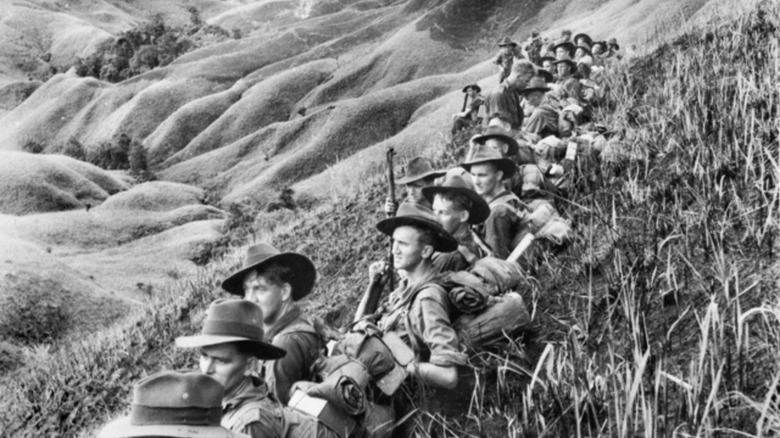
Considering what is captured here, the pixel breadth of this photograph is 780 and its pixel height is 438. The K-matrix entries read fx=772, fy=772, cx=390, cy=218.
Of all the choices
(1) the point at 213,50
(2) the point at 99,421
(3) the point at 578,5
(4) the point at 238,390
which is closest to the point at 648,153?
(4) the point at 238,390

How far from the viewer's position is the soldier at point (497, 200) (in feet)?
22.3

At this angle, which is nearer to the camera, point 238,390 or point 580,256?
point 238,390

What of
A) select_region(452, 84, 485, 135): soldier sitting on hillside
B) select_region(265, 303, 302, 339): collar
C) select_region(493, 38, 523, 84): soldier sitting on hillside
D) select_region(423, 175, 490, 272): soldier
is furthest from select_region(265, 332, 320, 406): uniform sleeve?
select_region(452, 84, 485, 135): soldier sitting on hillside

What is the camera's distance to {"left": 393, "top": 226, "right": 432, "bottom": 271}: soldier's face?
5379 mm

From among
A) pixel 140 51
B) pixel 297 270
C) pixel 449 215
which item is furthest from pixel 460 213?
pixel 140 51

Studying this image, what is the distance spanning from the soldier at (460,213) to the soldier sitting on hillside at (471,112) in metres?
9.18

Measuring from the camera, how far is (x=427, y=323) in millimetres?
4895

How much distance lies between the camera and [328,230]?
13.7 metres

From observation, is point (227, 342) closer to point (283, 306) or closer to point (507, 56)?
point (283, 306)

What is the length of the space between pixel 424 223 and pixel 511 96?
5435 millimetres

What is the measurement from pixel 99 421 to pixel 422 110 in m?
37.9

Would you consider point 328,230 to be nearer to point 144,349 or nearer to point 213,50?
point 144,349

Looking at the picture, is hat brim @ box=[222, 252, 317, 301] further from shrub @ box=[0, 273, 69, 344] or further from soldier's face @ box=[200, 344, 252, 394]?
shrub @ box=[0, 273, 69, 344]

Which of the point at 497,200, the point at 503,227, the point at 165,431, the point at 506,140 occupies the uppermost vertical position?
the point at 165,431
